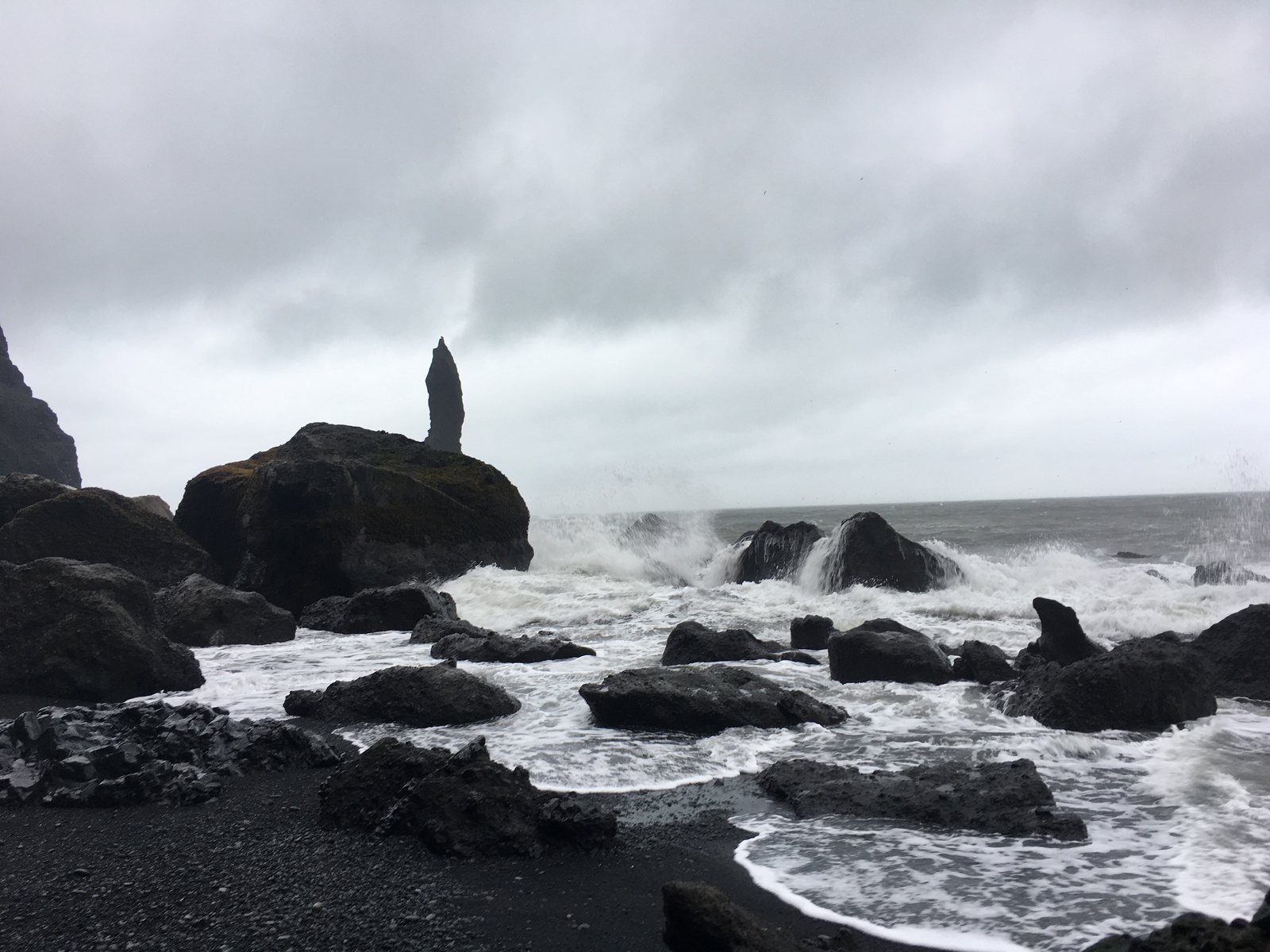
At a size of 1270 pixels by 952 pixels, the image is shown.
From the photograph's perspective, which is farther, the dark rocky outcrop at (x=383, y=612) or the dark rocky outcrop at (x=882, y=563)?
the dark rocky outcrop at (x=882, y=563)

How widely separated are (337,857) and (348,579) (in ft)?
47.2

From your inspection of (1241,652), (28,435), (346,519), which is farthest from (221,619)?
(28,435)

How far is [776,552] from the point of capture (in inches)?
867

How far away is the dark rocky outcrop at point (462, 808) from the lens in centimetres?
476

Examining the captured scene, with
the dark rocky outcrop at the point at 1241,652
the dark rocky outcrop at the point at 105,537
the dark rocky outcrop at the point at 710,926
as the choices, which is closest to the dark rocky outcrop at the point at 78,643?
the dark rocky outcrop at the point at 105,537

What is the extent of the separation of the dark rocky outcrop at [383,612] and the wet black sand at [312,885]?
9619 millimetres

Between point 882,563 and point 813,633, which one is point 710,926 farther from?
point 882,563

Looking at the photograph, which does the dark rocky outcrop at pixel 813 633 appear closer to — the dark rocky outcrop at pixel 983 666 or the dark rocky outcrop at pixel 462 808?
the dark rocky outcrop at pixel 983 666

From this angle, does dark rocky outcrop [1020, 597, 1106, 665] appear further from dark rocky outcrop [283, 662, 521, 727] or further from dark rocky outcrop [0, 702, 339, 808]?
dark rocky outcrop [0, 702, 339, 808]

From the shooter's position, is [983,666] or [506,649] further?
[506,649]

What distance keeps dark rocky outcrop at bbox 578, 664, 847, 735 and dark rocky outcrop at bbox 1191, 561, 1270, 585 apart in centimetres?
1572

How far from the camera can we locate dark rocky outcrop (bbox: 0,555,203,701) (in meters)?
9.10

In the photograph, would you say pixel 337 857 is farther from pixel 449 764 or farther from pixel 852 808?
pixel 852 808

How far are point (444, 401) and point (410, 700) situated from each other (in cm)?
6265
